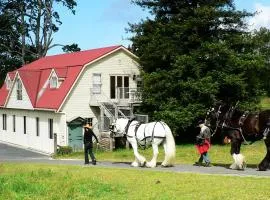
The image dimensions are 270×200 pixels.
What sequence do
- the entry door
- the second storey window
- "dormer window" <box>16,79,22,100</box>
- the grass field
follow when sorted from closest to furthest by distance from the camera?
the grass field
the entry door
the second storey window
"dormer window" <box>16,79,22,100</box>

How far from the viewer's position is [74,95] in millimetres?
43125

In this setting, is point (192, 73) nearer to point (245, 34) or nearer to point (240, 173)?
point (245, 34)

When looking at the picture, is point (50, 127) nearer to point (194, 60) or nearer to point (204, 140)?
point (194, 60)

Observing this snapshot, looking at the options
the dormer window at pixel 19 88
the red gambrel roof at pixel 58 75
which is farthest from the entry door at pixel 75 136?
the dormer window at pixel 19 88

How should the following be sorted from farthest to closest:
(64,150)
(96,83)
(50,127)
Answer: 1. (96,83)
2. (50,127)
3. (64,150)

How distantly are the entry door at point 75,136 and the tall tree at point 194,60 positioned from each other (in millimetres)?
5696

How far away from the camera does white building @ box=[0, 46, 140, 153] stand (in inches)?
1679

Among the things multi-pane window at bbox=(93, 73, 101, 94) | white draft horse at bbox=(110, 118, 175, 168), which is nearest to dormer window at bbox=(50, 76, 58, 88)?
multi-pane window at bbox=(93, 73, 101, 94)

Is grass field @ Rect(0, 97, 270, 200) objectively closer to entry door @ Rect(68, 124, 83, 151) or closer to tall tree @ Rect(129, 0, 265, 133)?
tall tree @ Rect(129, 0, 265, 133)

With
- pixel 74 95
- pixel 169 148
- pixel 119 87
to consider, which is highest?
pixel 119 87

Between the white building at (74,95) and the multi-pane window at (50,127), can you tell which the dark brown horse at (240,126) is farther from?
the multi-pane window at (50,127)

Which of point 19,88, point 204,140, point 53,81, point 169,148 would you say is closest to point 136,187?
point 169,148

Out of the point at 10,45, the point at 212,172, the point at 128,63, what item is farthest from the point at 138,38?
the point at 10,45

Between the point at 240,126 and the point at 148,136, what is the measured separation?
440 centimetres
